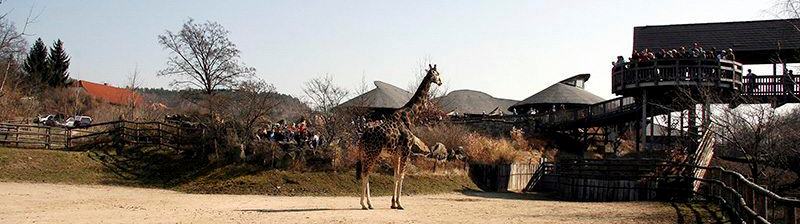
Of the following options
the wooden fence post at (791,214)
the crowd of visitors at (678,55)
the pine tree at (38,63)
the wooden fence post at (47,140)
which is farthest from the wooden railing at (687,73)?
the pine tree at (38,63)

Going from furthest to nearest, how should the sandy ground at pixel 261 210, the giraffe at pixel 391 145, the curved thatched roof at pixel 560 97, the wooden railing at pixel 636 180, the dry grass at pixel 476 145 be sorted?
the curved thatched roof at pixel 560 97
the dry grass at pixel 476 145
the wooden railing at pixel 636 180
the giraffe at pixel 391 145
the sandy ground at pixel 261 210

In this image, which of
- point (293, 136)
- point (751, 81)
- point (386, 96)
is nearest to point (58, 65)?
point (386, 96)

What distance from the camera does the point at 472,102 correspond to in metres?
63.7

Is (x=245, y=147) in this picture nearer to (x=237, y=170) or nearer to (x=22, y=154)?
(x=237, y=170)

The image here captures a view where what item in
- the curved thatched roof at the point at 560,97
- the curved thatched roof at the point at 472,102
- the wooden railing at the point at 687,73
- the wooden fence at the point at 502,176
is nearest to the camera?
the wooden fence at the point at 502,176

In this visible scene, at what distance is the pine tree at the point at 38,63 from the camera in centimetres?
7356

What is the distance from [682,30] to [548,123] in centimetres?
927

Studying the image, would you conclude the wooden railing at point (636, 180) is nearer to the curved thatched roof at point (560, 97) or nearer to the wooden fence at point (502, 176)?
the wooden fence at point (502, 176)

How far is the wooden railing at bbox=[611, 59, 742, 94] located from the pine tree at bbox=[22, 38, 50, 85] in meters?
62.5

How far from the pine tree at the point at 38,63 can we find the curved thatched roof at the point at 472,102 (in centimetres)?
4272

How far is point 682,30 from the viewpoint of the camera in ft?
127

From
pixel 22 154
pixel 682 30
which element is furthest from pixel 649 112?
pixel 22 154

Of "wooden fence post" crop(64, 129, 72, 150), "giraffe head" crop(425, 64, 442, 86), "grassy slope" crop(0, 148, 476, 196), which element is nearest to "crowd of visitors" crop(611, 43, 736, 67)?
"grassy slope" crop(0, 148, 476, 196)

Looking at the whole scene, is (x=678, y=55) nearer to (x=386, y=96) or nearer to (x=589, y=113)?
(x=589, y=113)
